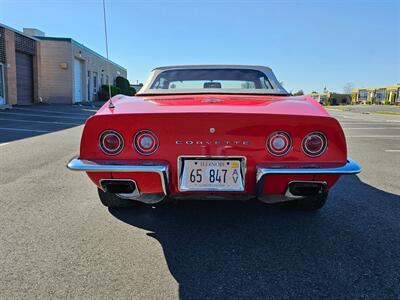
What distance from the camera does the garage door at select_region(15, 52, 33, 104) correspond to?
19.2 metres

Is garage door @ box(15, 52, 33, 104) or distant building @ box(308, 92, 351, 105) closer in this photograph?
garage door @ box(15, 52, 33, 104)

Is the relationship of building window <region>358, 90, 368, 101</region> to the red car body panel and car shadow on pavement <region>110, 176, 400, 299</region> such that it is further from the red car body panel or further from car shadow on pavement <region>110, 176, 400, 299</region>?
the red car body panel

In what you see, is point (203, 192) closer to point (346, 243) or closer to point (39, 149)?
point (346, 243)

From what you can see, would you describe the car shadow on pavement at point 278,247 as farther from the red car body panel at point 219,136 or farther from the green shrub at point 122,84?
the green shrub at point 122,84

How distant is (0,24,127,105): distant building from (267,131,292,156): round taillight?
17.2 metres

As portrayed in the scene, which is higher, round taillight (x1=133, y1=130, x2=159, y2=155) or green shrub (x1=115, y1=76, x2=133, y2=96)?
green shrub (x1=115, y1=76, x2=133, y2=96)

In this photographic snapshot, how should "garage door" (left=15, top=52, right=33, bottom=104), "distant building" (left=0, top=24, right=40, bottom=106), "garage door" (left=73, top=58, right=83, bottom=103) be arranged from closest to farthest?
"distant building" (left=0, top=24, right=40, bottom=106)
"garage door" (left=15, top=52, right=33, bottom=104)
"garage door" (left=73, top=58, right=83, bottom=103)

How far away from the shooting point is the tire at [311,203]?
122 inches

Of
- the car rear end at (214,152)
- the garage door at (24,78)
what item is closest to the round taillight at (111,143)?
the car rear end at (214,152)

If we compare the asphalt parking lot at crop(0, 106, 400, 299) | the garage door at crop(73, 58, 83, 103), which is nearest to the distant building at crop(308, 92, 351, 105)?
the garage door at crop(73, 58, 83, 103)

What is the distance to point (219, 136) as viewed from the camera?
2.36 metres

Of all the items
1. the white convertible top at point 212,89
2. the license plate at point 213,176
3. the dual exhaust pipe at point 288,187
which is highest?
the white convertible top at point 212,89

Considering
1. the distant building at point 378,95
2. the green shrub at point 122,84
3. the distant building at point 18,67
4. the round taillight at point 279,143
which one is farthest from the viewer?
the distant building at point 378,95

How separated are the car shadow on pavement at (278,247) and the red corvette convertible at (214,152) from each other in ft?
1.28
